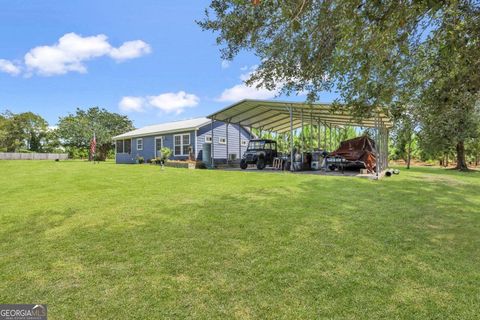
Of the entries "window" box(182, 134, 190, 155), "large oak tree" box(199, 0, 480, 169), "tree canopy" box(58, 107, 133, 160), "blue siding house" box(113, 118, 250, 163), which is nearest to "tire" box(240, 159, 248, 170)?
"blue siding house" box(113, 118, 250, 163)

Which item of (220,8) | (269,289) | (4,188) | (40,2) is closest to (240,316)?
(269,289)

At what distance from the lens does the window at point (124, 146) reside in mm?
28234

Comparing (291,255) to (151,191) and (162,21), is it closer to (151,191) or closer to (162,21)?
(151,191)

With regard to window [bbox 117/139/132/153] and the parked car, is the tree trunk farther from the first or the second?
window [bbox 117/139/132/153]

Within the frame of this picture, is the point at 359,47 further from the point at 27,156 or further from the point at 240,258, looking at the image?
the point at 27,156

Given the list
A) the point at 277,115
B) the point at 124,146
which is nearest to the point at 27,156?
the point at 124,146

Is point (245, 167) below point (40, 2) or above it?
below

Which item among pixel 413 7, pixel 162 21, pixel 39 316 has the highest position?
pixel 162 21

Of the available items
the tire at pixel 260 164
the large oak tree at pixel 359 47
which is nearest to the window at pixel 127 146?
the tire at pixel 260 164

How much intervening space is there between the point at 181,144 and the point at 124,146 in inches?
399

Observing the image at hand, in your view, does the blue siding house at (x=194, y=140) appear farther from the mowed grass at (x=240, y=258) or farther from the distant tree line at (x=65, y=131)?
the distant tree line at (x=65, y=131)

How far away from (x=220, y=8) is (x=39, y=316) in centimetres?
540

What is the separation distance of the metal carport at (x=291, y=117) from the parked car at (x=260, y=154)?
5.95ft

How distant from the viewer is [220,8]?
5391mm
